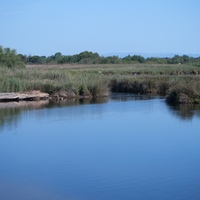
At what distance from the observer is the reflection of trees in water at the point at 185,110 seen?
78.2ft

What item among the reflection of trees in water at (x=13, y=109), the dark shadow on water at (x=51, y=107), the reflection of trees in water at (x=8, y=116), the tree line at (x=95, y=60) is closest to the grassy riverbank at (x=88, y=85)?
the dark shadow on water at (x=51, y=107)

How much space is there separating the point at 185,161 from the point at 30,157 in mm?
4677

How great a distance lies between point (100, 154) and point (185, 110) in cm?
1099

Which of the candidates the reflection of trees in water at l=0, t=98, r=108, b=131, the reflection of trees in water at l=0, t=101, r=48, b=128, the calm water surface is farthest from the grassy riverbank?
the calm water surface

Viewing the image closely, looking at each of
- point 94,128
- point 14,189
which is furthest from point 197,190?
point 94,128

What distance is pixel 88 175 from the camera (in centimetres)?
1343

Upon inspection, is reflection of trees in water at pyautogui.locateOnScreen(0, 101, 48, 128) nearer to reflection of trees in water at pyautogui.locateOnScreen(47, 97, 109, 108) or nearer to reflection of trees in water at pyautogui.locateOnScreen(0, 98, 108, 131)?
reflection of trees in water at pyautogui.locateOnScreen(0, 98, 108, 131)

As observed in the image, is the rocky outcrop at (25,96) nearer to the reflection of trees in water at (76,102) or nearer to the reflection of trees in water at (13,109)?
the reflection of trees in water at (13,109)

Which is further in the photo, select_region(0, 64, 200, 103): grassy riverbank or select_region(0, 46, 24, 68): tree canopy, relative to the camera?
select_region(0, 46, 24, 68): tree canopy

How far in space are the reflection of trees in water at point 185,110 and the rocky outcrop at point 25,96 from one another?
9.11 metres

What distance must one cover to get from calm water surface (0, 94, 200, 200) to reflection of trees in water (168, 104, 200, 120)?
47mm

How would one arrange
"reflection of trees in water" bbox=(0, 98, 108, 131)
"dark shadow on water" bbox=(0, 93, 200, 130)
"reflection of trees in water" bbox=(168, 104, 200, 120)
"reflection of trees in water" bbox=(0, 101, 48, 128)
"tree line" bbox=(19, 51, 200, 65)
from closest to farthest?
1. "reflection of trees in water" bbox=(0, 101, 48, 128)
2. "reflection of trees in water" bbox=(0, 98, 108, 131)
3. "dark shadow on water" bbox=(0, 93, 200, 130)
4. "reflection of trees in water" bbox=(168, 104, 200, 120)
5. "tree line" bbox=(19, 51, 200, 65)

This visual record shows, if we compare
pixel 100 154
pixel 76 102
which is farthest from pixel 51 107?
pixel 100 154

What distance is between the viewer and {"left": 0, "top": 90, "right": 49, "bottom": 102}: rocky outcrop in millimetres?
31734
